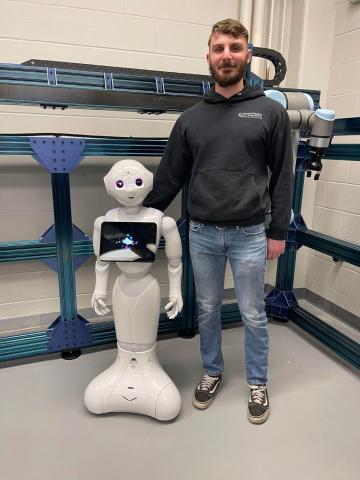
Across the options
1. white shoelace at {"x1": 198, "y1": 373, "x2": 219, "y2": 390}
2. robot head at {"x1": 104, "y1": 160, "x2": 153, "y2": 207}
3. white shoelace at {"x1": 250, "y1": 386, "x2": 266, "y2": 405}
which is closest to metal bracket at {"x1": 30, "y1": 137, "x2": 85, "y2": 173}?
robot head at {"x1": 104, "y1": 160, "x2": 153, "y2": 207}

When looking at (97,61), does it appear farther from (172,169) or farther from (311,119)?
(311,119)

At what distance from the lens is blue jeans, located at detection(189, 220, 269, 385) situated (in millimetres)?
1602

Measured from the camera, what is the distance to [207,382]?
6.14 ft

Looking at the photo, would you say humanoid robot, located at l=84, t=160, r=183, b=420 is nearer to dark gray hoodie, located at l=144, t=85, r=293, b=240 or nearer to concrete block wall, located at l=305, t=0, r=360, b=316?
dark gray hoodie, located at l=144, t=85, r=293, b=240

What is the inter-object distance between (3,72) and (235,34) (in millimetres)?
1020

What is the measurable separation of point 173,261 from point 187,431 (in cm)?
74

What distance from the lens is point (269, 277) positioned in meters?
3.14

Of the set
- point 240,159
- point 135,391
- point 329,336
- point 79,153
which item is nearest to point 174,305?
point 135,391

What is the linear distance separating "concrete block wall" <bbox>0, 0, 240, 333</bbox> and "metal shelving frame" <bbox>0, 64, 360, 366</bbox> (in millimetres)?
424

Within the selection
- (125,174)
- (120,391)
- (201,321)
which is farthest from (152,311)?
(125,174)

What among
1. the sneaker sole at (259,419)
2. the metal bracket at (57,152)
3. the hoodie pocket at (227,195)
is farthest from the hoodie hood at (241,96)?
the sneaker sole at (259,419)

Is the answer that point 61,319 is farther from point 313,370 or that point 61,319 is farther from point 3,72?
point 313,370

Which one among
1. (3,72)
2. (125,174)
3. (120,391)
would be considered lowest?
(120,391)

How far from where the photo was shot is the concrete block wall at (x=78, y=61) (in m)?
2.18
